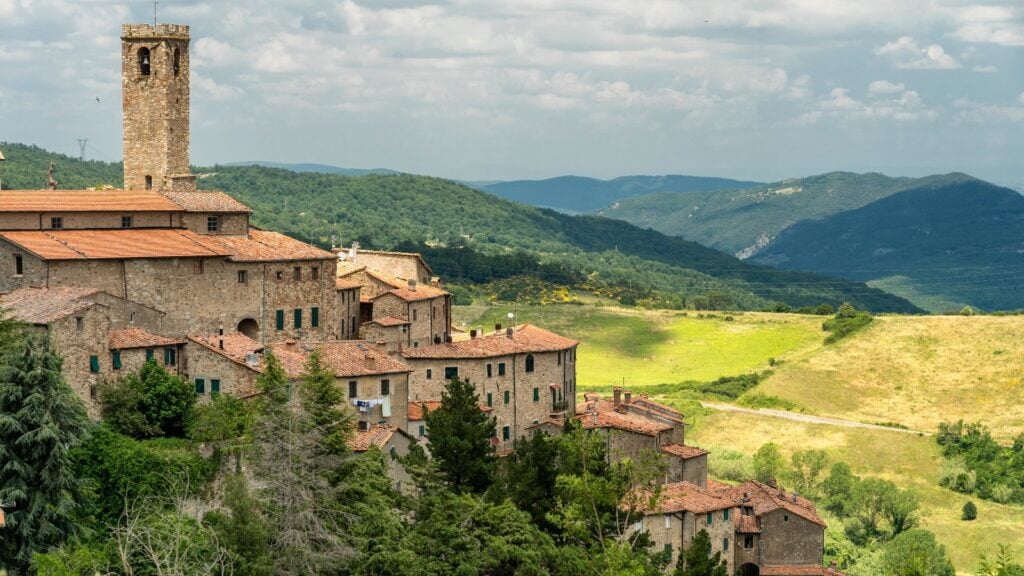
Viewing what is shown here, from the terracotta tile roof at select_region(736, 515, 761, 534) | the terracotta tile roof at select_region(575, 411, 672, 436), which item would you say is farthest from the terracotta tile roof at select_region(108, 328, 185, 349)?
the terracotta tile roof at select_region(736, 515, 761, 534)

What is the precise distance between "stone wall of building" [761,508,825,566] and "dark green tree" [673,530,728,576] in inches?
306

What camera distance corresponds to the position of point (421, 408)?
6606cm

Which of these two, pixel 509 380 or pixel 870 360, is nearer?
pixel 509 380

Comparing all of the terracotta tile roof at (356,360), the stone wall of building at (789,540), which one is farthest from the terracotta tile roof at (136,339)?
the stone wall of building at (789,540)

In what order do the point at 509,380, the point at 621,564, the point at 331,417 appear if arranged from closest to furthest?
the point at 621,564 < the point at 331,417 < the point at 509,380

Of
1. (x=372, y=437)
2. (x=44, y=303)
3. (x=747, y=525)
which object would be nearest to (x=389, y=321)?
(x=372, y=437)

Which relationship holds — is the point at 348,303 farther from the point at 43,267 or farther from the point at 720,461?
the point at 720,461

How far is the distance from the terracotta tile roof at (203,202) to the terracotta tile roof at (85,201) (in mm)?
640

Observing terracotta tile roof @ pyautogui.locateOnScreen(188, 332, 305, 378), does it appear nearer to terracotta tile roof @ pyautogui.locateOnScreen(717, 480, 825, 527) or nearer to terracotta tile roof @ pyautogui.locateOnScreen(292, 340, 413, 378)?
terracotta tile roof @ pyautogui.locateOnScreen(292, 340, 413, 378)

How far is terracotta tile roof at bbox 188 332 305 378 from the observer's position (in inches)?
2333

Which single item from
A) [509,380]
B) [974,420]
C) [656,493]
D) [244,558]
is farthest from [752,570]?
[974,420]

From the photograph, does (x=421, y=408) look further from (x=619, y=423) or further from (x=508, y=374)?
(x=619, y=423)

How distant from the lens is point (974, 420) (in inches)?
4766

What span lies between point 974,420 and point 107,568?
90586 millimetres
